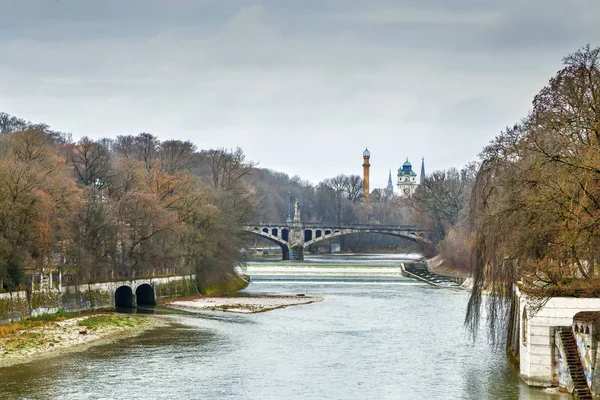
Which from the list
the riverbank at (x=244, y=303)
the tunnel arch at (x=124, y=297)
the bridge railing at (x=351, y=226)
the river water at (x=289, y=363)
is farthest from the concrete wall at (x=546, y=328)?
the bridge railing at (x=351, y=226)

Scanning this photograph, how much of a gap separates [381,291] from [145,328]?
3233 cm

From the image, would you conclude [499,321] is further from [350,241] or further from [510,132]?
[350,241]

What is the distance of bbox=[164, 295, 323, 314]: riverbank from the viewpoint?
6469 centimetres

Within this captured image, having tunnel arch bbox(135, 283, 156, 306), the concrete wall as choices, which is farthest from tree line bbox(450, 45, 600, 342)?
tunnel arch bbox(135, 283, 156, 306)

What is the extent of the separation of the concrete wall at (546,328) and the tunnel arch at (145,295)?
4167 centimetres

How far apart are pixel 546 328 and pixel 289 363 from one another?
13.1 metres

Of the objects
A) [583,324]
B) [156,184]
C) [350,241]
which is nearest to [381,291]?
[156,184]

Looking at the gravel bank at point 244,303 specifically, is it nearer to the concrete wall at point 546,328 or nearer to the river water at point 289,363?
the river water at point 289,363

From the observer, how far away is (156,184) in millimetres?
78500

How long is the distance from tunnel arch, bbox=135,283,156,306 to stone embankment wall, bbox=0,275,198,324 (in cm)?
33

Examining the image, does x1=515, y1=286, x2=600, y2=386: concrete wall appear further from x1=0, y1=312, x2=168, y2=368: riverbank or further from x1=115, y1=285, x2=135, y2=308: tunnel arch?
x1=115, y1=285, x2=135, y2=308: tunnel arch

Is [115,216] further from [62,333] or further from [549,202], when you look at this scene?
[549,202]

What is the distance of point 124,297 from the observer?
6706cm

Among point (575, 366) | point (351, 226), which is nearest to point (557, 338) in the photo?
point (575, 366)
